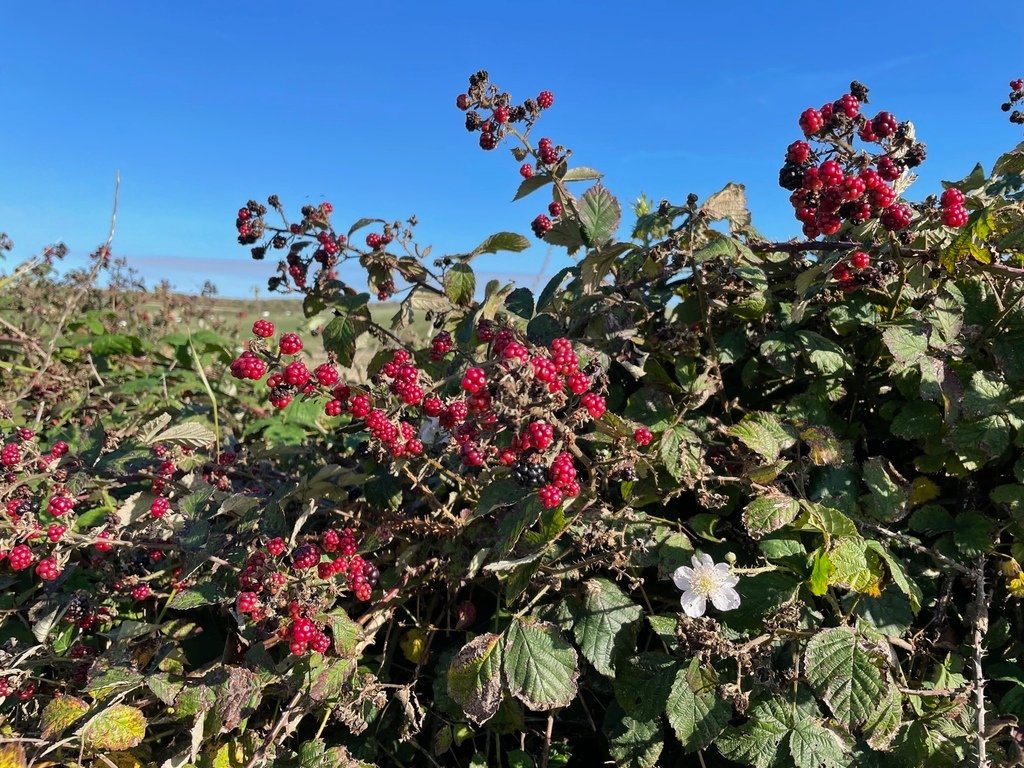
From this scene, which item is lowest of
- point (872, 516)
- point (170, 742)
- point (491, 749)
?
point (491, 749)

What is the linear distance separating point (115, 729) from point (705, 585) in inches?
62.5

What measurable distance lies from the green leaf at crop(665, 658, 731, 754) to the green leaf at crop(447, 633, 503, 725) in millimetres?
431

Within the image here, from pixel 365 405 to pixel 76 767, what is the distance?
1.31 m

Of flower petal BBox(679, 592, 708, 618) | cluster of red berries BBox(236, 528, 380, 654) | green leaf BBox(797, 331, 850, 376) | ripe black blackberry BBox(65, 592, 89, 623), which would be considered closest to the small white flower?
flower petal BBox(679, 592, 708, 618)

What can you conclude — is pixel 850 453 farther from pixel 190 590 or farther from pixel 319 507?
pixel 190 590

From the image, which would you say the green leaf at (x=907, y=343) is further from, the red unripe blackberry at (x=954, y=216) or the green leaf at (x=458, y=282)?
the green leaf at (x=458, y=282)

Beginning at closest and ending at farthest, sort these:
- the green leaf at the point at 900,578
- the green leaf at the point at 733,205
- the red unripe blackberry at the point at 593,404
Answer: the red unripe blackberry at the point at 593,404 < the green leaf at the point at 900,578 < the green leaf at the point at 733,205

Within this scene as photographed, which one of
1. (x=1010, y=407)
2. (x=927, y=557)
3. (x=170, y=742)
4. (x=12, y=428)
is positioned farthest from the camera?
(x=12, y=428)

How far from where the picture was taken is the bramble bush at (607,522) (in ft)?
5.75

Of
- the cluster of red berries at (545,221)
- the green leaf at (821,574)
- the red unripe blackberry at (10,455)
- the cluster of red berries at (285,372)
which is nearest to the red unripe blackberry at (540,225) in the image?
the cluster of red berries at (545,221)

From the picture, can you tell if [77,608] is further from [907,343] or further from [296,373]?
[907,343]

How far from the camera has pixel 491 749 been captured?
2266 mm

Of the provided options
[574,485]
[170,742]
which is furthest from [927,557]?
[170,742]

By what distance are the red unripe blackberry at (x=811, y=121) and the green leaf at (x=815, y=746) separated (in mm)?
1384
